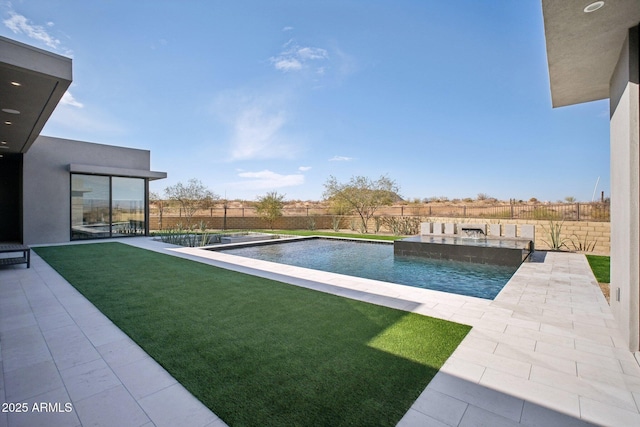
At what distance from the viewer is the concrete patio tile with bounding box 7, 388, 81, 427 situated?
6.38 ft

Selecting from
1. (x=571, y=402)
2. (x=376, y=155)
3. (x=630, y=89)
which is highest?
(x=376, y=155)

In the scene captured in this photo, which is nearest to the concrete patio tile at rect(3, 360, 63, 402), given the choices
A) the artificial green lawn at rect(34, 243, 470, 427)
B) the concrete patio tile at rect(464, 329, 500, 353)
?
the artificial green lawn at rect(34, 243, 470, 427)

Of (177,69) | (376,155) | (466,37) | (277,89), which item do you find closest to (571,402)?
(466,37)

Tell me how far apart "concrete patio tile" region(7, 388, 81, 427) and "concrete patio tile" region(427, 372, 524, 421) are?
2.58 metres

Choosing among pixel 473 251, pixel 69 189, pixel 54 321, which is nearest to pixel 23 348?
pixel 54 321

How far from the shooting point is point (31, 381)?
2.43 metres

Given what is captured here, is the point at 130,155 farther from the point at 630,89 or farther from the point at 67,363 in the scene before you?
the point at 630,89

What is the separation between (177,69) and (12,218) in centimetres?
956

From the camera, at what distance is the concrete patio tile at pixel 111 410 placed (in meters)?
1.94

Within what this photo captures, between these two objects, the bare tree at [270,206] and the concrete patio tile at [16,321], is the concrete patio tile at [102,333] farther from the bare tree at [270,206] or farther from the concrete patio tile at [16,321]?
the bare tree at [270,206]

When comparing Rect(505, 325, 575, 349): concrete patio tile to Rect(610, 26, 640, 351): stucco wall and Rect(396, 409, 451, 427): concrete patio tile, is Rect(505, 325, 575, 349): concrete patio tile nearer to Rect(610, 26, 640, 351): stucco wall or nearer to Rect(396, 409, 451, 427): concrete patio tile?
Rect(610, 26, 640, 351): stucco wall

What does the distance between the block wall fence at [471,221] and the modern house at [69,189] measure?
4758mm

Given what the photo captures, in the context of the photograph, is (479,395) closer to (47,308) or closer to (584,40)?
(584,40)

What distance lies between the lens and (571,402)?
2207 mm
